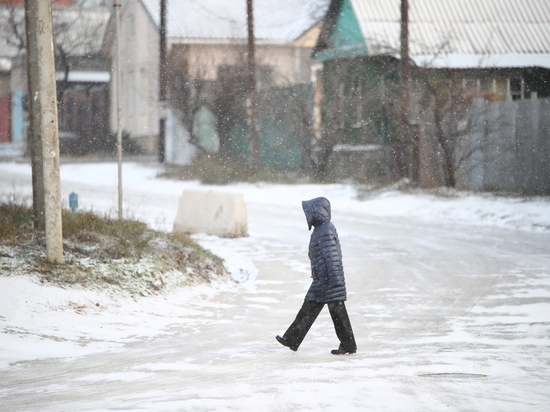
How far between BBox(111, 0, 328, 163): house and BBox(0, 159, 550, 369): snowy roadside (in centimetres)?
604

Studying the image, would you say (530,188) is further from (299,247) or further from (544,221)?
(299,247)

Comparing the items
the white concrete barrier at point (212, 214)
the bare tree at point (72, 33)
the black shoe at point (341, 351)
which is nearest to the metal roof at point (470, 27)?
the white concrete barrier at point (212, 214)

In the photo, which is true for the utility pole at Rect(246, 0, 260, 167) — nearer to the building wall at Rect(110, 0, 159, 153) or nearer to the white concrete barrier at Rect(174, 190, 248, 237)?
the building wall at Rect(110, 0, 159, 153)

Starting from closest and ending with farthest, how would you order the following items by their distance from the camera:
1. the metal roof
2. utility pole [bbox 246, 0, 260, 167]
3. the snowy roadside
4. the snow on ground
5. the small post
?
the snowy roadside, the small post, the snow on ground, utility pole [bbox 246, 0, 260, 167], the metal roof

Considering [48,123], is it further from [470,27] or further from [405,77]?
[470,27]

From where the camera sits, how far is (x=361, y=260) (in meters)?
13.6

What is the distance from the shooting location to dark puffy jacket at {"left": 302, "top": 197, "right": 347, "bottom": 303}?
7867 millimetres

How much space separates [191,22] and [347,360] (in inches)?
1375

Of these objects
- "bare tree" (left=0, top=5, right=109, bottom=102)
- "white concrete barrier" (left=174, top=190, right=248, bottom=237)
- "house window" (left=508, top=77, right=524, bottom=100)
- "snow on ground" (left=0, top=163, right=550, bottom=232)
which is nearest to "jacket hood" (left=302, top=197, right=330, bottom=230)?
"snow on ground" (left=0, top=163, right=550, bottom=232)

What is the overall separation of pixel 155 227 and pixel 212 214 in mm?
1088

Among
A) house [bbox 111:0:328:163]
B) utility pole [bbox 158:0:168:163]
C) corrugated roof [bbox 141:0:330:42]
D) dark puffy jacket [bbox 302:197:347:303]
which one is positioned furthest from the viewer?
corrugated roof [bbox 141:0:330:42]

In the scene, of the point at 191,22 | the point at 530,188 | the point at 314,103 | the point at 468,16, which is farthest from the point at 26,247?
the point at 191,22

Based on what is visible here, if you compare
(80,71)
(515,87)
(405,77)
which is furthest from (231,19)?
(405,77)

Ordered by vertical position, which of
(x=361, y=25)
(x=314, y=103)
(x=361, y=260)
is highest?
(x=361, y=25)
